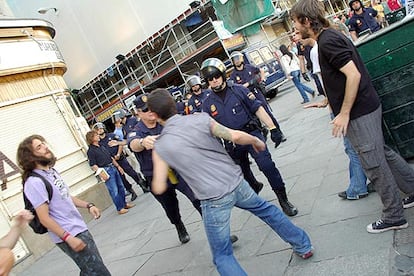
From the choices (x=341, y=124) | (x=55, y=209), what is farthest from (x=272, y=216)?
(x=55, y=209)

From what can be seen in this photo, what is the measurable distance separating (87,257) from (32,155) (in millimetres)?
917

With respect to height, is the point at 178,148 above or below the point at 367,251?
above

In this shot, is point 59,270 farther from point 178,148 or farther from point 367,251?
point 367,251

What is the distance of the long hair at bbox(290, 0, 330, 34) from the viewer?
120 inches

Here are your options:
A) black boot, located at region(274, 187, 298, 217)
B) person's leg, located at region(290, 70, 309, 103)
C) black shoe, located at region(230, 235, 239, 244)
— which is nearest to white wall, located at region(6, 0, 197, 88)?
person's leg, located at region(290, 70, 309, 103)

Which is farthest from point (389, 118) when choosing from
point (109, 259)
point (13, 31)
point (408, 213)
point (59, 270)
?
point (13, 31)

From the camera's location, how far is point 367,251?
3.07m

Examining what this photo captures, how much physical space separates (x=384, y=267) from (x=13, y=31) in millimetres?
8532

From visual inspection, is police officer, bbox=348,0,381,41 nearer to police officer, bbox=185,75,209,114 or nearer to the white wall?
police officer, bbox=185,75,209,114

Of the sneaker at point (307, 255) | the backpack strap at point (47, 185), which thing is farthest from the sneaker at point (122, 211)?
the sneaker at point (307, 255)

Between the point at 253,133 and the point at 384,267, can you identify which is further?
the point at 253,133

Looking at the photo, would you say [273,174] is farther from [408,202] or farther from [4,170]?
[4,170]

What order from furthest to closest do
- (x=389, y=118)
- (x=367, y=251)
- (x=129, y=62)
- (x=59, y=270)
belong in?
(x=129, y=62)
(x=59, y=270)
(x=389, y=118)
(x=367, y=251)

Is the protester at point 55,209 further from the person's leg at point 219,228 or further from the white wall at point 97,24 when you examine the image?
the white wall at point 97,24
